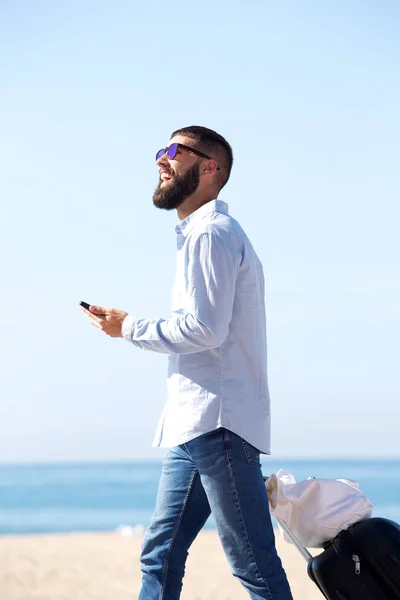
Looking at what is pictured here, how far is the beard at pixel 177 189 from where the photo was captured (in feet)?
10.5

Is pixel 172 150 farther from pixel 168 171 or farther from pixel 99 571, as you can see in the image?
pixel 99 571

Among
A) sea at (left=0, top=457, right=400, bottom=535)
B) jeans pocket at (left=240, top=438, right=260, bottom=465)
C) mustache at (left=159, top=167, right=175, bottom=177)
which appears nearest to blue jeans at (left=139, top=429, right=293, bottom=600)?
jeans pocket at (left=240, top=438, right=260, bottom=465)

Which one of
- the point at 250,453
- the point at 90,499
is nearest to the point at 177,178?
the point at 250,453

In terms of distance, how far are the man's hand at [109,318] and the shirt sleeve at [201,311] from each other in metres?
0.04

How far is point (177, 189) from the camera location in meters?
3.22

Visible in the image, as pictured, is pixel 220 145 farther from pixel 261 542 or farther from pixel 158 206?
pixel 261 542

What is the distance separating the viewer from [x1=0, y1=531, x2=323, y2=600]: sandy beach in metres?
5.36

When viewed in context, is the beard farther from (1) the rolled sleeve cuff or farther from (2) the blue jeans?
(2) the blue jeans

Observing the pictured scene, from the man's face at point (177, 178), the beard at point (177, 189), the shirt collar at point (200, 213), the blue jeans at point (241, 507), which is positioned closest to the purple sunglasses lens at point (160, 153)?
the man's face at point (177, 178)

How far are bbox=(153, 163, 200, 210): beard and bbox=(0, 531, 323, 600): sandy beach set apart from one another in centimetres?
279

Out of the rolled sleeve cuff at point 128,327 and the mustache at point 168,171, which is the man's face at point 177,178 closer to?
the mustache at point 168,171

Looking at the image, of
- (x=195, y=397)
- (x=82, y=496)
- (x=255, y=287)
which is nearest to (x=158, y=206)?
(x=255, y=287)

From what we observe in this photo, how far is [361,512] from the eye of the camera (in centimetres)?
295

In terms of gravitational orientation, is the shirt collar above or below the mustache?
below
